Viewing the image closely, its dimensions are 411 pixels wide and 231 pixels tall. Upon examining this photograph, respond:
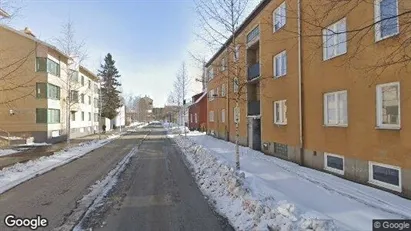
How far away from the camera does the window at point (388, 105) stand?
31.3 feet

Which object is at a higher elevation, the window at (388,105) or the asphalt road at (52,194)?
the window at (388,105)

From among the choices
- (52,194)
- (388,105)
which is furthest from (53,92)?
(388,105)

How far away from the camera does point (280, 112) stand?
18.8 m

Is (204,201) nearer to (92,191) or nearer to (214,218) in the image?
(214,218)

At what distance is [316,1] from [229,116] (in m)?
18.9

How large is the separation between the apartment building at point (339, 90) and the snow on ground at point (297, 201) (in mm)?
1013

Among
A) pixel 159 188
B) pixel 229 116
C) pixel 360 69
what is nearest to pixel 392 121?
pixel 360 69

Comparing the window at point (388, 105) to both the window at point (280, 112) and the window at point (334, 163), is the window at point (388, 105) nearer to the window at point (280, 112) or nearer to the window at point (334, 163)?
the window at point (334, 163)

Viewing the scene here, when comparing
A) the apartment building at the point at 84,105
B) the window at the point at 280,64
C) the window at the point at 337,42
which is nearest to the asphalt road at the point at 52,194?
the window at the point at 337,42

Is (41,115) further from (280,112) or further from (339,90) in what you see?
(339,90)

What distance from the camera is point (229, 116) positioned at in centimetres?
3136

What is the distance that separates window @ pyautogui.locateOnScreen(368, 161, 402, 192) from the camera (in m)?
9.49

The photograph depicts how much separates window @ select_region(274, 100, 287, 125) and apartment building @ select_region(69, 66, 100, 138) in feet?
79.0

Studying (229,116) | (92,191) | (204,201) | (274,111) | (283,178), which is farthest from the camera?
(229,116)
